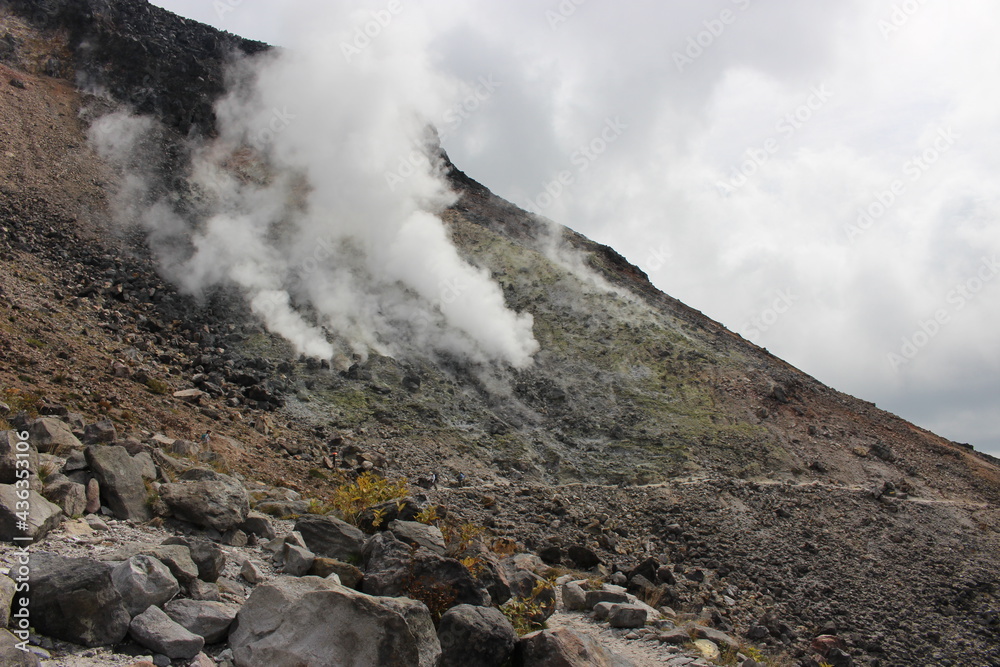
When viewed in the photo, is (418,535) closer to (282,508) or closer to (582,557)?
(282,508)

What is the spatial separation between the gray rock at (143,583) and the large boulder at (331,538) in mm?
2398

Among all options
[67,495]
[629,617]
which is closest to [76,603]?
[67,495]

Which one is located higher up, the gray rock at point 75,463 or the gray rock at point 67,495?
the gray rock at point 75,463

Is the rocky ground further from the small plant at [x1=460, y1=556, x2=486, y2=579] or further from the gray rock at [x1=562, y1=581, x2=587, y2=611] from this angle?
the gray rock at [x1=562, y1=581, x2=587, y2=611]

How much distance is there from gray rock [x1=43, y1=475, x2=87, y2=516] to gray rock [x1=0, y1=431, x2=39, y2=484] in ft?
0.64

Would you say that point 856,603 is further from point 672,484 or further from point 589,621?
point 589,621

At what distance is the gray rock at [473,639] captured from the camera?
5.69 m

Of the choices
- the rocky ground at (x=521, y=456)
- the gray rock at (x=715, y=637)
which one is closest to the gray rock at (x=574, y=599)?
the rocky ground at (x=521, y=456)

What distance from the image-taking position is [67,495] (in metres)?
6.19

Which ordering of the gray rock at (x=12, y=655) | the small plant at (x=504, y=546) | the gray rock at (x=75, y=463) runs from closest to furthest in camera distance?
the gray rock at (x=12, y=655), the gray rock at (x=75, y=463), the small plant at (x=504, y=546)

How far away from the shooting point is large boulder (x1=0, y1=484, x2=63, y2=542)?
5320 mm

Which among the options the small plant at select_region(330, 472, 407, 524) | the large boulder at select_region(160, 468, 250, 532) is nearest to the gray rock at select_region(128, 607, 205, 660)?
the large boulder at select_region(160, 468, 250, 532)

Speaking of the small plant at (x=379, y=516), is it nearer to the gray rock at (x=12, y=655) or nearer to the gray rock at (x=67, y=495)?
the gray rock at (x=67, y=495)

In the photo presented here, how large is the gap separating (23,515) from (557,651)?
4.82 m
